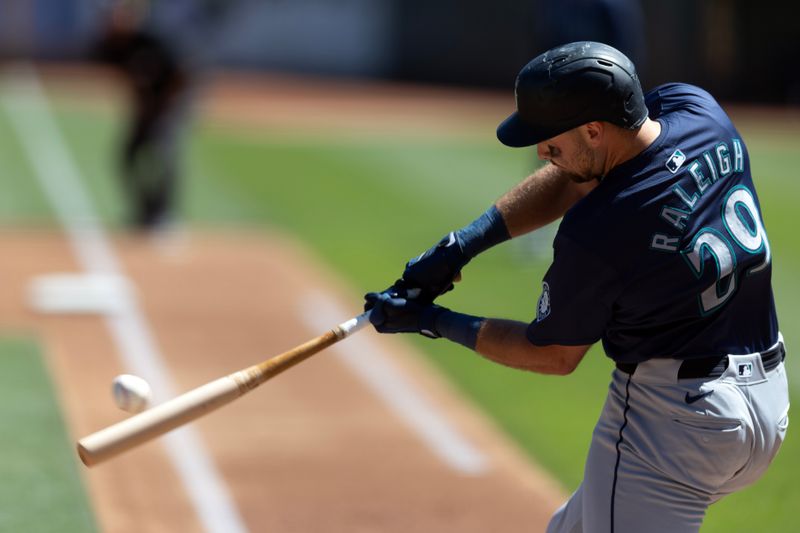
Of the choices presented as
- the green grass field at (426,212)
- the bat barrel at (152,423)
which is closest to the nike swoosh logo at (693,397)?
the bat barrel at (152,423)

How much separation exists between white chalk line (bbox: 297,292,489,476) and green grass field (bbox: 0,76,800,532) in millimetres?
363

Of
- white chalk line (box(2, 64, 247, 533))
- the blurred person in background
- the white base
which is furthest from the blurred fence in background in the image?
the white base

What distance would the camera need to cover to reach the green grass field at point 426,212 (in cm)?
720

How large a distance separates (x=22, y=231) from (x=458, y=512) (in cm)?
784

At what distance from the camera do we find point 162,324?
924 centimetres

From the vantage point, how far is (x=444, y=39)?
90.7 ft

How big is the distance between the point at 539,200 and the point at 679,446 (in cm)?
106

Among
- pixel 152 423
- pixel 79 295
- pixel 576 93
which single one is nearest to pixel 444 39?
pixel 79 295

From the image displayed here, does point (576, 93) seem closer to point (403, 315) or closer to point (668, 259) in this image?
point (668, 259)

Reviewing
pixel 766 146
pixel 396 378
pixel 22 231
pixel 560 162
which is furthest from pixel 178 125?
pixel 766 146

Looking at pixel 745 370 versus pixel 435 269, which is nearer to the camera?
pixel 745 370

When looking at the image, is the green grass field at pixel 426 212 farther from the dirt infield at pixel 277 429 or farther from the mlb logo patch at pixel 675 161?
the mlb logo patch at pixel 675 161

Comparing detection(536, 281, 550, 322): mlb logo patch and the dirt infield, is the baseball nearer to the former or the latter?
detection(536, 281, 550, 322): mlb logo patch

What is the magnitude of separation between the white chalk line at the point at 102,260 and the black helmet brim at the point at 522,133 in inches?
109
